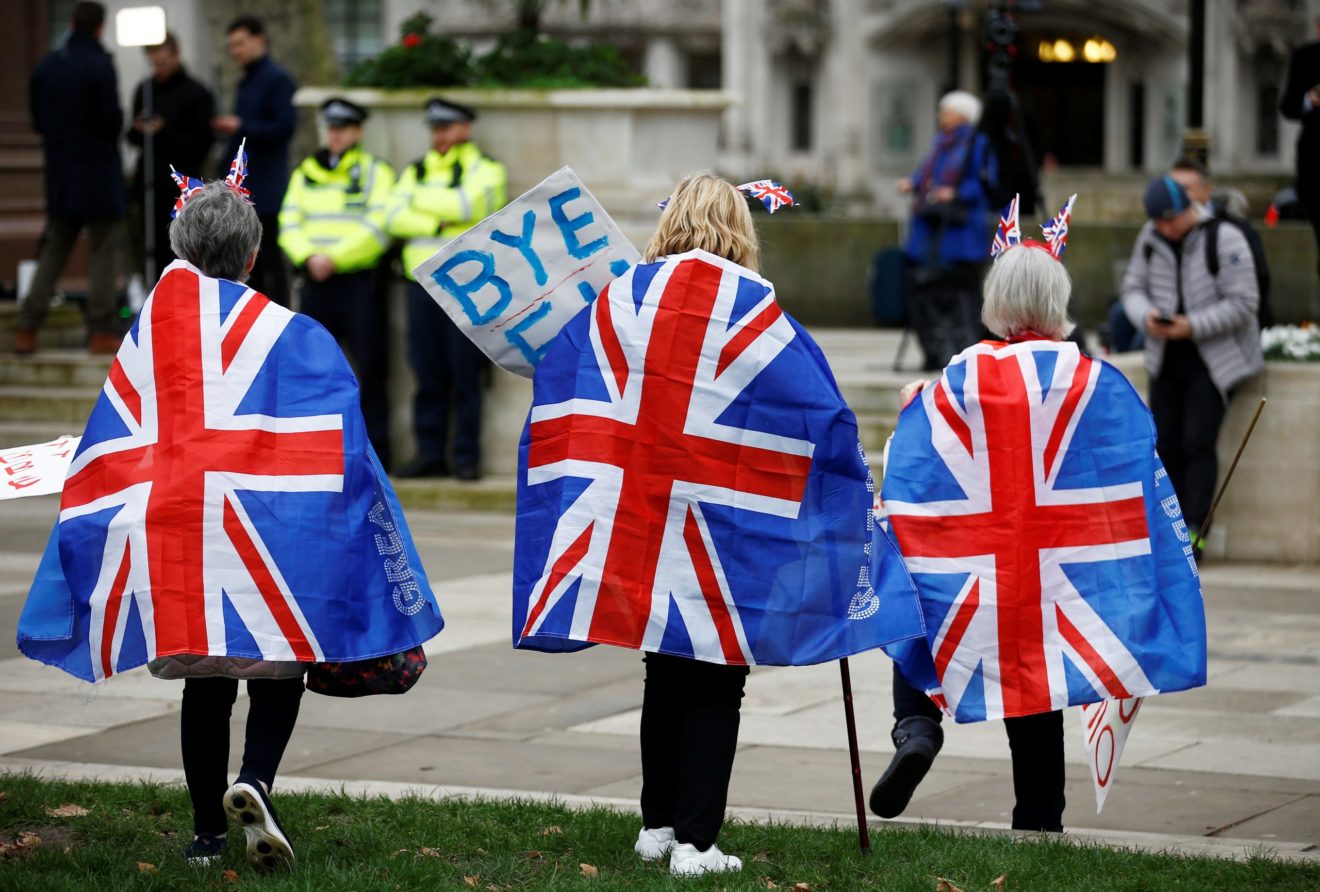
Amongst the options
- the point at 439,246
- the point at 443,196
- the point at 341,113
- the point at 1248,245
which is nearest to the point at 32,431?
the point at 341,113

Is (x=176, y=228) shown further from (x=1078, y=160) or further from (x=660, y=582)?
(x=1078, y=160)

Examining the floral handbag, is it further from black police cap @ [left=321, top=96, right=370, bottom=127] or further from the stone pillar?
the stone pillar

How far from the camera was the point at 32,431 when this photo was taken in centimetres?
1417

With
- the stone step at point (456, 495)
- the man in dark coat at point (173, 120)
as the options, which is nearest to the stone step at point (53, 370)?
the man in dark coat at point (173, 120)

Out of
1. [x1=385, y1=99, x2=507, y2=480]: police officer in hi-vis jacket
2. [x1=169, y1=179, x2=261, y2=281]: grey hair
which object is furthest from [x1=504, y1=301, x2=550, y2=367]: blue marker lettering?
[x1=385, y1=99, x2=507, y2=480]: police officer in hi-vis jacket

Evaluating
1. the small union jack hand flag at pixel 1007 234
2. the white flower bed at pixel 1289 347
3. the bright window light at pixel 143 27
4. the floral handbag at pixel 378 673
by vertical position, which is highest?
the bright window light at pixel 143 27

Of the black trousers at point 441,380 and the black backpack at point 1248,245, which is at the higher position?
the black backpack at point 1248,245

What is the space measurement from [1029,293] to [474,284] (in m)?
1.50

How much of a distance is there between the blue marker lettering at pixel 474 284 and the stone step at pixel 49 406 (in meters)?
8.96

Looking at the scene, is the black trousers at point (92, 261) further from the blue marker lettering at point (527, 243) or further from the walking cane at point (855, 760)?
the walking cane at point (855, 760)

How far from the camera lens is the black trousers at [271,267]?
13.9 metres

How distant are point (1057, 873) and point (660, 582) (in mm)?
1201

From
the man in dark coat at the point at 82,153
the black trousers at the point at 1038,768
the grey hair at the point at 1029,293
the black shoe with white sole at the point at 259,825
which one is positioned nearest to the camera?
the black shoe with white sole at the point at 259,825

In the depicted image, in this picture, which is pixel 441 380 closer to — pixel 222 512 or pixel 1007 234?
pixel 1007 234
